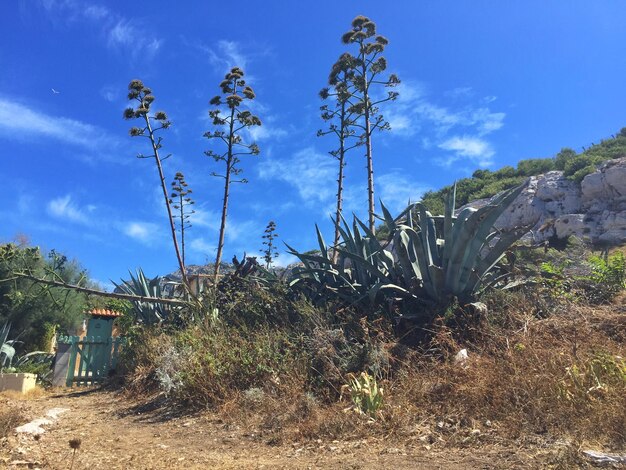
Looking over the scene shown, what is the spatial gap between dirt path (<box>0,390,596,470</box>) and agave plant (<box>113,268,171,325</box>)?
19.9 ft

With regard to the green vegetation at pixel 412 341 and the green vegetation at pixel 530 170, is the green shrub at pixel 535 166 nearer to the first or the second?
the green vegetation at pixel 530 170

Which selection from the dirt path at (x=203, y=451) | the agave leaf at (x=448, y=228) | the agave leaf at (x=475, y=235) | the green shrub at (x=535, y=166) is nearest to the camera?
the dirt path at (x=203, y=451)

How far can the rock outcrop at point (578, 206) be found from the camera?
28984 mm

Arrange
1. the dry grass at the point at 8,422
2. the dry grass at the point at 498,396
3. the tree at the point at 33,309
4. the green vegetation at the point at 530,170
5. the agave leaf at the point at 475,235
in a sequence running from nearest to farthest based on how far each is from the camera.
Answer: the dry grass at the point at 498,396 → the dry grass at the point at 8,422 → the agave leaf at the point at 475,235 → the tree at the point at 33,309 → the green vegetation at the point at 530,170

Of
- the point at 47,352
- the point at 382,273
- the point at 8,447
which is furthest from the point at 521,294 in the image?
the point at 47,352

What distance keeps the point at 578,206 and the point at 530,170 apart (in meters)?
14.4

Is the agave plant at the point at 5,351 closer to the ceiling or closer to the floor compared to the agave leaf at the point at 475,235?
closer to the floor

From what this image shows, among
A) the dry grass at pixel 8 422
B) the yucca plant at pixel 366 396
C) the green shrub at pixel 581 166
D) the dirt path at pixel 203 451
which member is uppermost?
the green shrub at pixel 581 166

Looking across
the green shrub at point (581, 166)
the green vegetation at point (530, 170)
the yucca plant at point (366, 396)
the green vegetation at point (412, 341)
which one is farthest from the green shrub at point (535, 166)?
the yucca plant at point (366, 396)

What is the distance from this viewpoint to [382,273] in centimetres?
755

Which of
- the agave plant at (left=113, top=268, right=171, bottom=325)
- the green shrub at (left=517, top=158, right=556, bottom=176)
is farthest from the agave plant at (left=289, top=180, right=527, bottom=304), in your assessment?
the green shrub at (left=517, top=158, right=556, bottom=176)

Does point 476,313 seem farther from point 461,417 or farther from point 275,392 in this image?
point 275,392

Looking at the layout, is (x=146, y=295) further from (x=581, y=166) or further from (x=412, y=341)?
(x=581, y=166)

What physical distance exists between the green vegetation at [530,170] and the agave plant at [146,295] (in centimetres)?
2858
